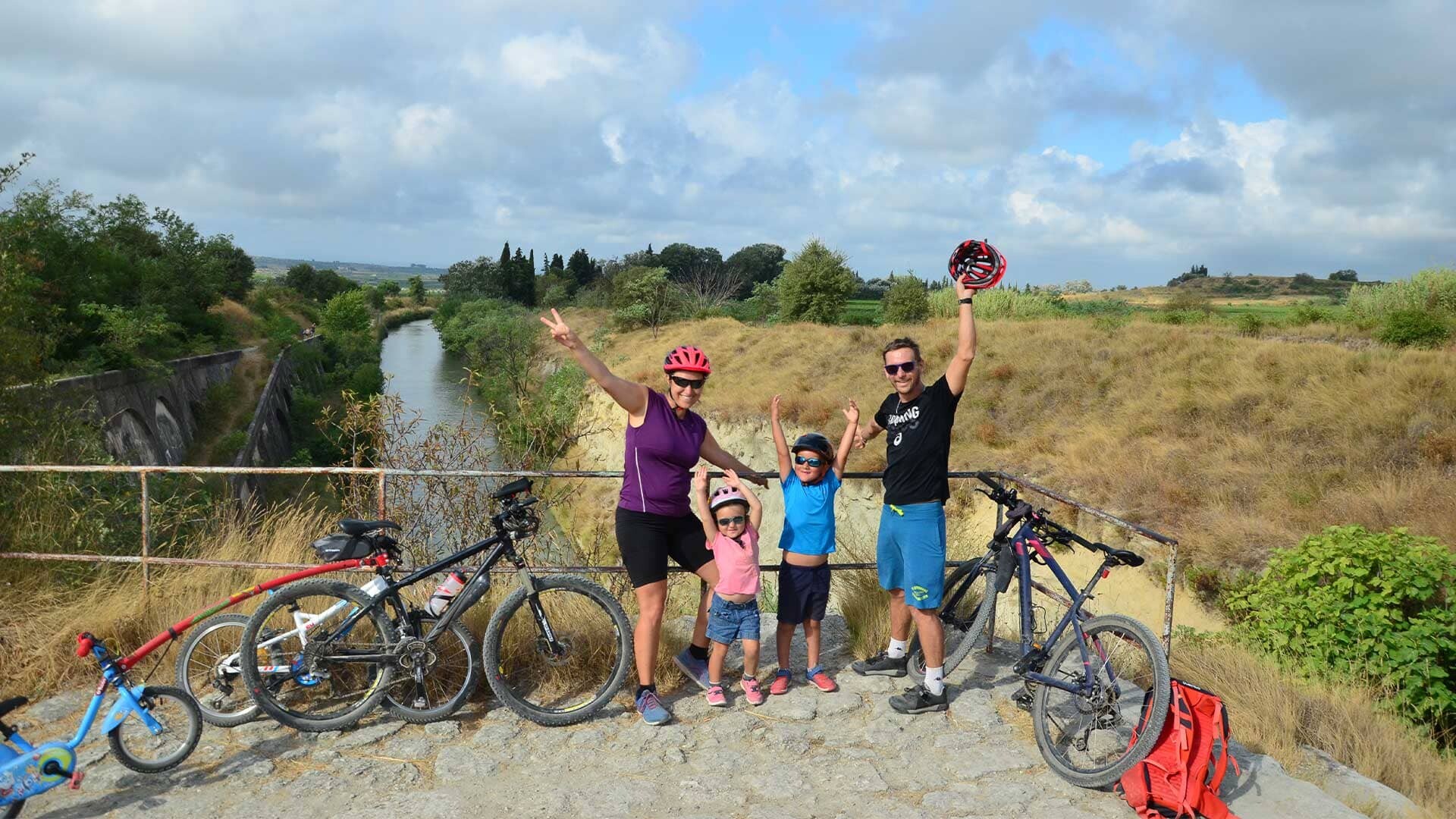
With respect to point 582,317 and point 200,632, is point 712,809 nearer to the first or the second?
point 200,632

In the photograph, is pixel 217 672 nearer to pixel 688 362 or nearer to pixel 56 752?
pixel 56 752

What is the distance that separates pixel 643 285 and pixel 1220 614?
150 ft

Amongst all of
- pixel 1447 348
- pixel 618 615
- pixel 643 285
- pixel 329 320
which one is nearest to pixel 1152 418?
pixel 1447 348

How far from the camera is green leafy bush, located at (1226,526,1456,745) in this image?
6.52 m

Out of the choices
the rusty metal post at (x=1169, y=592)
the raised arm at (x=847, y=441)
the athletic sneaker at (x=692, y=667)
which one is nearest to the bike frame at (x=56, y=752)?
the athletic sneaker at (x=692, y=667)

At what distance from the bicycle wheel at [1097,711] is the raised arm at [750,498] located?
5.20ft

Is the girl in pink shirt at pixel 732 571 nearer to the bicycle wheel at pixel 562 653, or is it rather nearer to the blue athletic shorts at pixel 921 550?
the bicycle wheel at pixel 562 653

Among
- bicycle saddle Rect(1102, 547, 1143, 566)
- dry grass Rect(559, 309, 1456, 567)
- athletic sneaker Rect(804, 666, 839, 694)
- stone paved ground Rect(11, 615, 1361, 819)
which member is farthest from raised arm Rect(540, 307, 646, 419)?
dry grass Rect(559, 309, 1456, 567)

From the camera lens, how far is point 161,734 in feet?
12.6

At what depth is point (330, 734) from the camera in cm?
425

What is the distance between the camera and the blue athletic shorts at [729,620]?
4.57 m

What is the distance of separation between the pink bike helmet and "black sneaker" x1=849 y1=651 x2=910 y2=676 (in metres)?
1.40

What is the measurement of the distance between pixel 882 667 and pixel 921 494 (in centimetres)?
121

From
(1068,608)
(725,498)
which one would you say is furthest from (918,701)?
(725,498)
